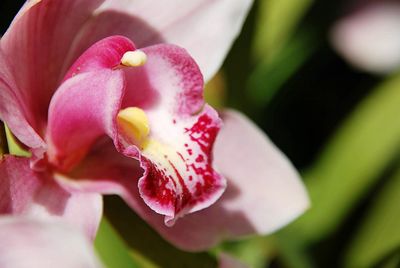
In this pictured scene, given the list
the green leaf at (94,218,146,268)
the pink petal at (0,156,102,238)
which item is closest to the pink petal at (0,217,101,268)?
the pink petal at (0,156,102,238)

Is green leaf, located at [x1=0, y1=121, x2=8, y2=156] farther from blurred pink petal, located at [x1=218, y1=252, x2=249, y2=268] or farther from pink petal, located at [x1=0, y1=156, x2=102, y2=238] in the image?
blurred pink petal, located at [x1=218, y1=252, x2=249, y2=268]

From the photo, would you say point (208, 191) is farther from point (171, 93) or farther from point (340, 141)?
point (340, 141)

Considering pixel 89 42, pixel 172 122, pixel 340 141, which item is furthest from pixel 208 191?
pixel 340 141

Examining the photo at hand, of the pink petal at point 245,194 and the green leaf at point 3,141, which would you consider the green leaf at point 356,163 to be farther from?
the green leaf at point 3,141

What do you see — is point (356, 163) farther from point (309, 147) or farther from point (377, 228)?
point (309, 147)

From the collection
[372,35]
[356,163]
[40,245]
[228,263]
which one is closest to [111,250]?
[228,263]

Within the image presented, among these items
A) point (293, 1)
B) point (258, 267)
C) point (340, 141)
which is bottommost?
point (258, 267)

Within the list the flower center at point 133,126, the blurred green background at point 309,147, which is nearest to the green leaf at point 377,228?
the blurred green background at point 309,147
